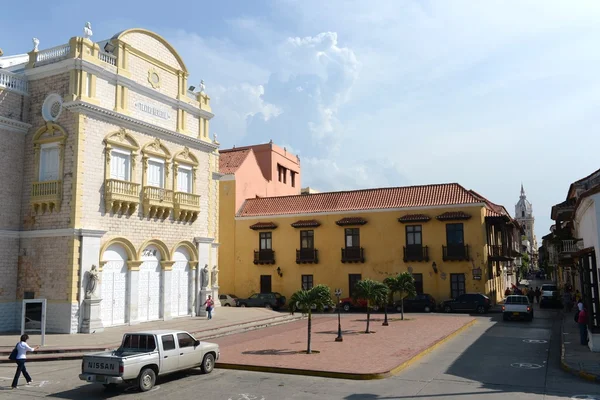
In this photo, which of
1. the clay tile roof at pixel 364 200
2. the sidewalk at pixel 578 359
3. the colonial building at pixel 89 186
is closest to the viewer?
the sidewalk at pixel 578 359

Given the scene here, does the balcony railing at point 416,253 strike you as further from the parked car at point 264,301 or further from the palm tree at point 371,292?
the palm tree at point 371,292

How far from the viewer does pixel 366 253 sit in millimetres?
38531

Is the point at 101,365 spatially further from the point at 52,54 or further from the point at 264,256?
the point at 264,256

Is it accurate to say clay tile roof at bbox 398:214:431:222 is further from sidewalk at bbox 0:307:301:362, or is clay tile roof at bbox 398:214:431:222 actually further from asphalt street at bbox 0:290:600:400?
asphalt street at bbox 0:290:600:400

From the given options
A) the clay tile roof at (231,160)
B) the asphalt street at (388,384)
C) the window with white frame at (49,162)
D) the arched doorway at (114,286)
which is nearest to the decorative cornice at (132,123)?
the window with white frame at (49,162)

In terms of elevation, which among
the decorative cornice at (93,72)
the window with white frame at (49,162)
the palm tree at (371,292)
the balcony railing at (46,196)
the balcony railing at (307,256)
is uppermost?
the decorative cornice at (93,72)

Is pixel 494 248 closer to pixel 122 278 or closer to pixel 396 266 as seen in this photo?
pixel 396 266

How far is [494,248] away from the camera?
38.9 m

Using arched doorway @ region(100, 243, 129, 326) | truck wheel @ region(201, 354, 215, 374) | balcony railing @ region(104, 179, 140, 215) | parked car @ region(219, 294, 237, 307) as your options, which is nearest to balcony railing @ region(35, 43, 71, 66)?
balcony railing @ region(104, 179, 140, 215)

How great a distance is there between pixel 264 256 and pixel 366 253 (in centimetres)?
850

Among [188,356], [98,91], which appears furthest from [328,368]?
[98,91]

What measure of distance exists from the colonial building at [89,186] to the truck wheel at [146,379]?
33.4 ft

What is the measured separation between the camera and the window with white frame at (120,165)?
24.4 metres

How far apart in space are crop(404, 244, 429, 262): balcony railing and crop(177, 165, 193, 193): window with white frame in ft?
55.2
